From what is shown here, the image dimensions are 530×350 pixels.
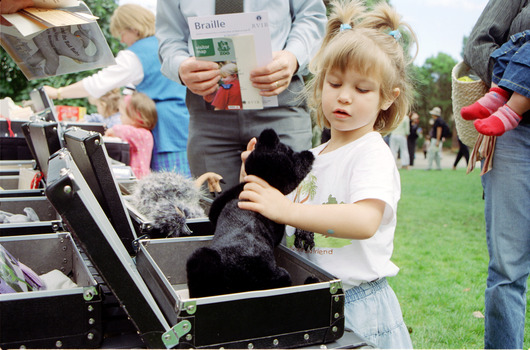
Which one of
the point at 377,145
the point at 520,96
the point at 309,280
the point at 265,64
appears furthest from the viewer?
the point at 520,96

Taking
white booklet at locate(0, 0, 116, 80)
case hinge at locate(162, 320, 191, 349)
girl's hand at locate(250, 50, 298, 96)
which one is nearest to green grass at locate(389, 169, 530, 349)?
girl's hand at locate(250, 50, 298, 96)

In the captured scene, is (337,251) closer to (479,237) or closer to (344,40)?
(344,40)

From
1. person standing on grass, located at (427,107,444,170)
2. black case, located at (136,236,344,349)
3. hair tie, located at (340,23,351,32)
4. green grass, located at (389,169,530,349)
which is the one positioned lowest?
person standing on grass, located at (427,107,444,170)

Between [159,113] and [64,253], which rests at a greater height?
[64,253]

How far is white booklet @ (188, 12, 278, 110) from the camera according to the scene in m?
1.58

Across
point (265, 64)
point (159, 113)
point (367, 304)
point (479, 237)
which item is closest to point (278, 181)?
point (367, 304)

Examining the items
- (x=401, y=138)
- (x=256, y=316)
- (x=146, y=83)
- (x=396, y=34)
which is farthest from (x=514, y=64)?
(x=401, y=138)

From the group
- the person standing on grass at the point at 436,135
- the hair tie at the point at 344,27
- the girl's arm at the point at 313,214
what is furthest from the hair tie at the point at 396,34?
the person standing on grass at the point at 436,135

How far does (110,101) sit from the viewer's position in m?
5.22

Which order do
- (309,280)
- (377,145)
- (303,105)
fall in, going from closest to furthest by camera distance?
(309,280), (377,145), (303,105)

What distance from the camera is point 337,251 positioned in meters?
1.46

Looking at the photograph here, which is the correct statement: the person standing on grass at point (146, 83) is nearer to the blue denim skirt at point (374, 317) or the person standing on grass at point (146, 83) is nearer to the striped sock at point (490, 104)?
the striped sock at point (490, 104)

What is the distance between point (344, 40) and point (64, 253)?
1.13 meters

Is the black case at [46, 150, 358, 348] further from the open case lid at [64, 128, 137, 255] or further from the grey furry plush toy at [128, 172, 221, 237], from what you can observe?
the grey furry plush toy at [128, 172, 221, 237]
